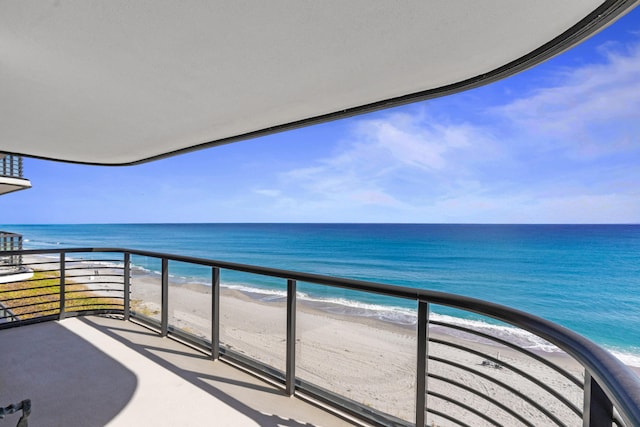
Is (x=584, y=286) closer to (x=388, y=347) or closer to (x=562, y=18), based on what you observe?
(x=388, y=347)

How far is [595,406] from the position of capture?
2.24ft

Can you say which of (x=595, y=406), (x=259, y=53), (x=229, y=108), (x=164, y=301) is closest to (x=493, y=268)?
(x=164, y=301)

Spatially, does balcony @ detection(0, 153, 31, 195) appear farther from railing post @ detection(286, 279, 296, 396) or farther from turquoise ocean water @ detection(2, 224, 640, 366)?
railing post @ detection(286, 279, 296, 396)

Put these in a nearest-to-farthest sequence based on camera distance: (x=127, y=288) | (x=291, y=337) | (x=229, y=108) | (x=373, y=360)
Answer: (x=291, y=337), (x=229, y=108), (x=127, y=288), (x=373, y=360)

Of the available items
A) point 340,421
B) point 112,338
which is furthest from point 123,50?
point 112,338

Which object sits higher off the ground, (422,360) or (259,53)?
(259,53)

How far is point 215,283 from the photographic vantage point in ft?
8.40

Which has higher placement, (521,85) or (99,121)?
(521,85)

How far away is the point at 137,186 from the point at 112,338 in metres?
35.9

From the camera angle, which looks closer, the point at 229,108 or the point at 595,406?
the point at 595,406

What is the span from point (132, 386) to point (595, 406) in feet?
8.17

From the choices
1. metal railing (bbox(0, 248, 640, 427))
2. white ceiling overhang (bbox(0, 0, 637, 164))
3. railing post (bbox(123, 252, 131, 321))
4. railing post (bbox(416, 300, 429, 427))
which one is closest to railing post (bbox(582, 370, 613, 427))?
metal railing (bbox(0, 248, 640, 427))

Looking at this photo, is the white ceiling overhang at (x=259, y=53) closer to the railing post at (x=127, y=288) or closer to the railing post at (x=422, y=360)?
the railing post at (x=422, y=360)

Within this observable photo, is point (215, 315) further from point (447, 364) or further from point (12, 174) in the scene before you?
point (12, 174)
